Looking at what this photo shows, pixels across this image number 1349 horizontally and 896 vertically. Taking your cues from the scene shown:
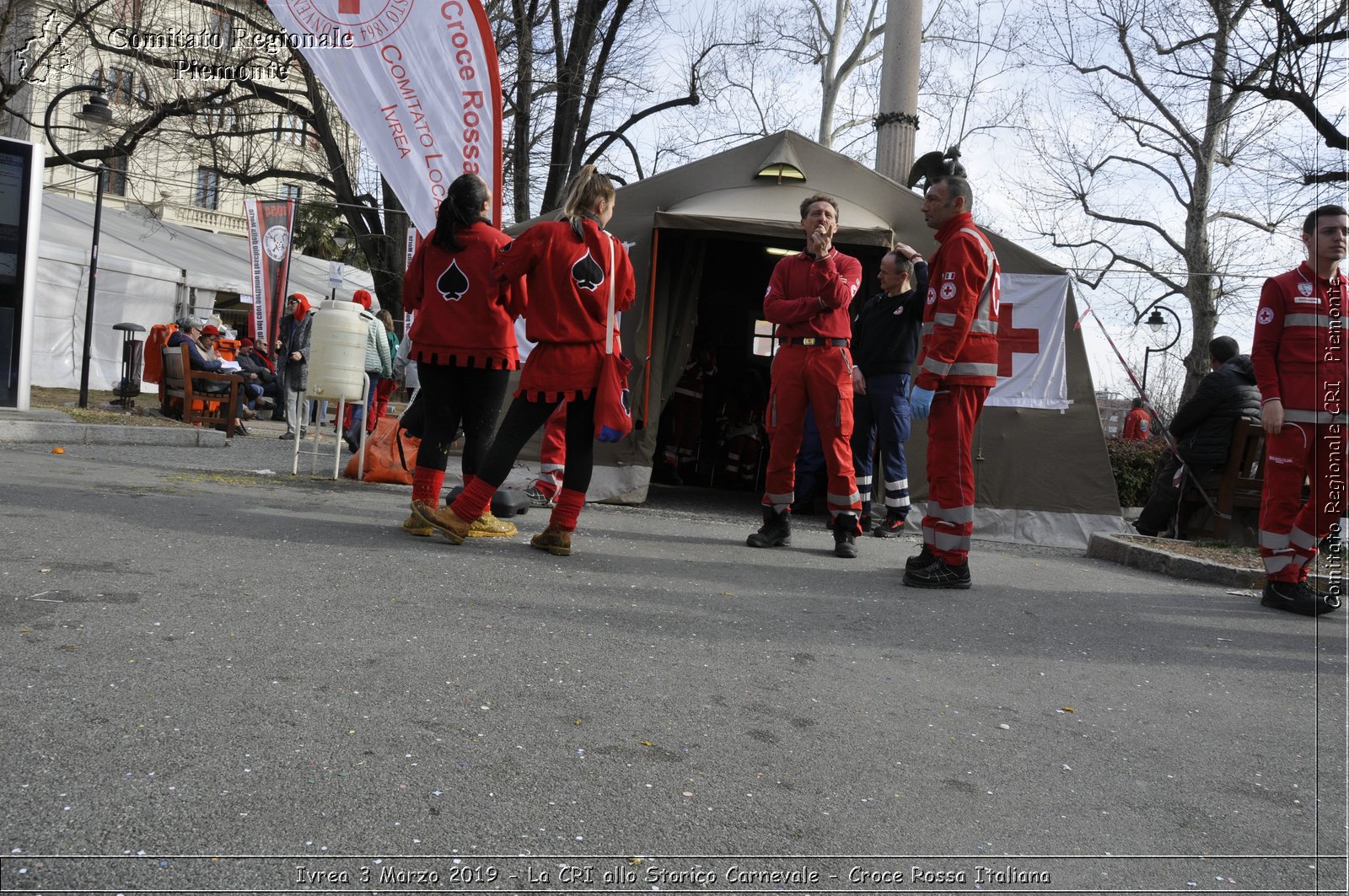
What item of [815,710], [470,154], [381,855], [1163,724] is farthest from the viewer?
[470,154]

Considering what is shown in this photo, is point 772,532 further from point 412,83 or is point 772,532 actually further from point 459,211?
point 412,83

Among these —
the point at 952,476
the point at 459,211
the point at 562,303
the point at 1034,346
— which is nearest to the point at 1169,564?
the point at 1034,346

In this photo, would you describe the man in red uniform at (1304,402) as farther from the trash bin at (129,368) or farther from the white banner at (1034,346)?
the trash bin at (129,368)

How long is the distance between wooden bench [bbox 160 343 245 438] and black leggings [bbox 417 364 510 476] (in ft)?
26.4

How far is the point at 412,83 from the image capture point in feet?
24.7

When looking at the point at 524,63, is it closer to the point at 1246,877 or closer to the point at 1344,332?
the point at 1344,332

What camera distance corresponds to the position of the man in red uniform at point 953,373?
5512 mm

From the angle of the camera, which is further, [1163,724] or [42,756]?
[1163,724]

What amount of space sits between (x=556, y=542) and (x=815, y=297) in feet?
7.44

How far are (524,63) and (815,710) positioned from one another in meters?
19.7

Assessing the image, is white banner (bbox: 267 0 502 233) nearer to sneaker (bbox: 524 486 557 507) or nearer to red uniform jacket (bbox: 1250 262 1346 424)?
sneaker (bbox: 524 486 557 507)

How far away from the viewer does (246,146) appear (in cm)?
1992


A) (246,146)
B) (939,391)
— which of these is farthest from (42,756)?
(246,146)

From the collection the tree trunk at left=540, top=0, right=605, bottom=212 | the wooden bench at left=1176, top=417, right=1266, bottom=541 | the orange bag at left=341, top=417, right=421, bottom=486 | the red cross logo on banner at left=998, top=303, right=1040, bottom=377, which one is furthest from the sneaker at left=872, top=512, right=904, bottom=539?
the tree trunk at left=540, top=0, right=605, bottom=212
